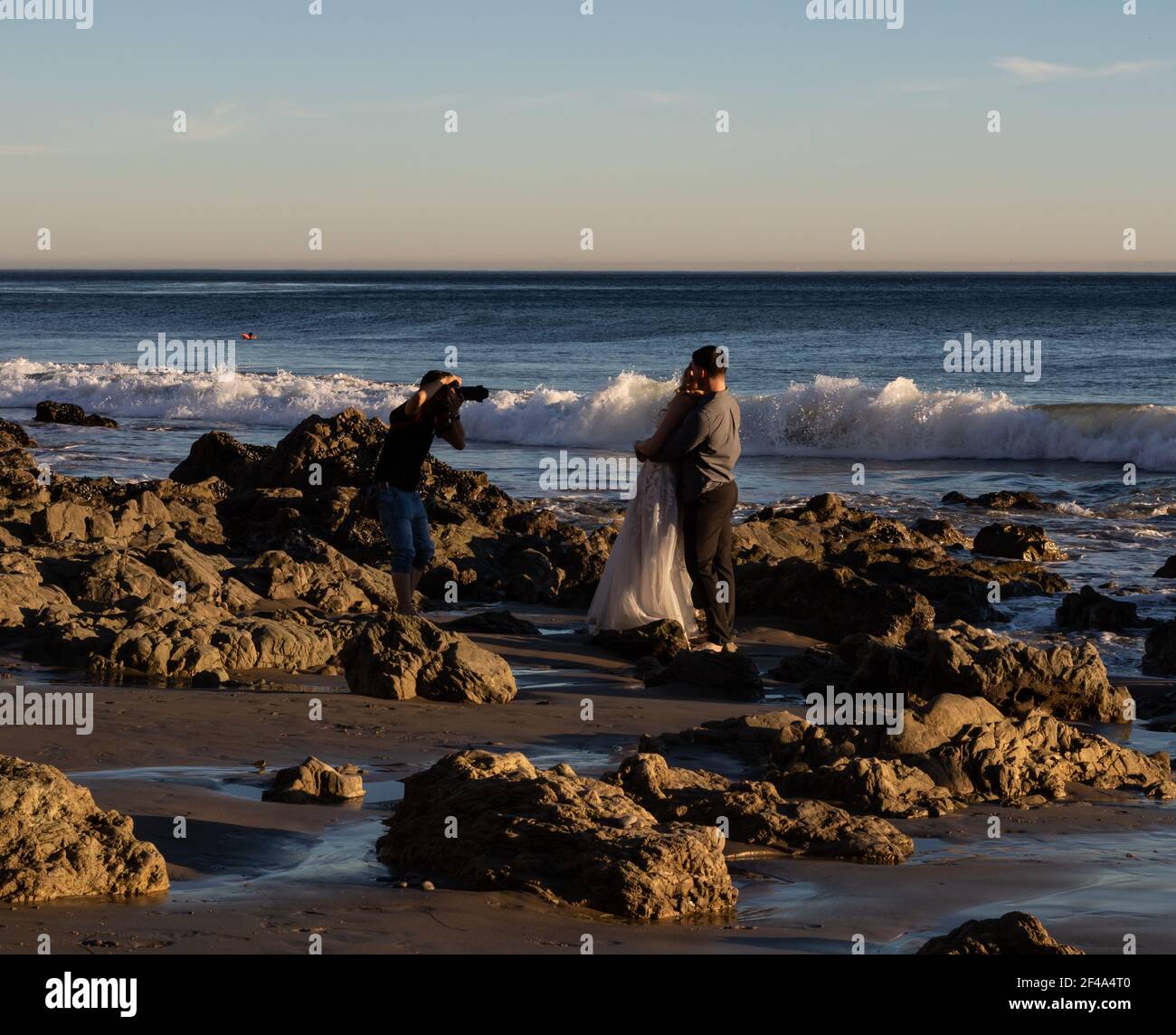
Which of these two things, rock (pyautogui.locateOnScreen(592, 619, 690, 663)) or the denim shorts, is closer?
rock (pyautogui.locateOnScreen(592, 619, 690, 663))

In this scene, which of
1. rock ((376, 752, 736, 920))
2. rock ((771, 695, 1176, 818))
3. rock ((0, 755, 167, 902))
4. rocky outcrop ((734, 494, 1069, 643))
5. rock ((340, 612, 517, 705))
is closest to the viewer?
rock ((0, 755, 167, 902))

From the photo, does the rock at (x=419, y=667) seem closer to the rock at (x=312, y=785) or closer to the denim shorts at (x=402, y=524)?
the denim shorts at (x=402, y=524)

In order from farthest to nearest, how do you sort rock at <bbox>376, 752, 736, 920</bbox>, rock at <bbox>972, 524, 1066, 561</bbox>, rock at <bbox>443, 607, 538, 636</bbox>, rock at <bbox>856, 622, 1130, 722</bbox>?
1. rock at <bbox>972, 524, 1066, 561</bbox>
2. rock at <bbox>443, 607, 538, 636</bbox>
3. rock at <bbox>856, 622, 1130, 722</bbox>
4. rock at <bbox>376, 752, 736, 920</bbox>

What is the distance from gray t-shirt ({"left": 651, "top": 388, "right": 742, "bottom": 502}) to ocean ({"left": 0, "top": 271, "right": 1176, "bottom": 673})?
3.11 m

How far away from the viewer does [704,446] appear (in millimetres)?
9078

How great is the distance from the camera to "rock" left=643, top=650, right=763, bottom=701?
836 cm

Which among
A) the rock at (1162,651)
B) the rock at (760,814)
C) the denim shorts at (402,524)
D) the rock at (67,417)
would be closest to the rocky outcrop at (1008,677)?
the rock at (1162,651)

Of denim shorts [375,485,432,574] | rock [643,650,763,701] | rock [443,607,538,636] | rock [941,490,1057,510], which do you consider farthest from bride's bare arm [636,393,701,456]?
rock [941,490,1057,510]

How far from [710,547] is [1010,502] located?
9.72 metres

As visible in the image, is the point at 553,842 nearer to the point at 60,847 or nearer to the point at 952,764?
the point at 60,847

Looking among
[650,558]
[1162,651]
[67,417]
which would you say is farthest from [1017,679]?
[67,417]

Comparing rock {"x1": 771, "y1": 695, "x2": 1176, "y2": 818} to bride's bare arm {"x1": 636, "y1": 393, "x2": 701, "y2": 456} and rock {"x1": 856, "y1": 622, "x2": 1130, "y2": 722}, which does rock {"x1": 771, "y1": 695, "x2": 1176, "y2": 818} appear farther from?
bride's bare arm {"x1": 636, "y1": 393, "x2": 701, "y2": 456}

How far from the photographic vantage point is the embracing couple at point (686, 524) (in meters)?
9.06

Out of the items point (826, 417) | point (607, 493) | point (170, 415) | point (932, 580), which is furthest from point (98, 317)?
point (932, 580)
